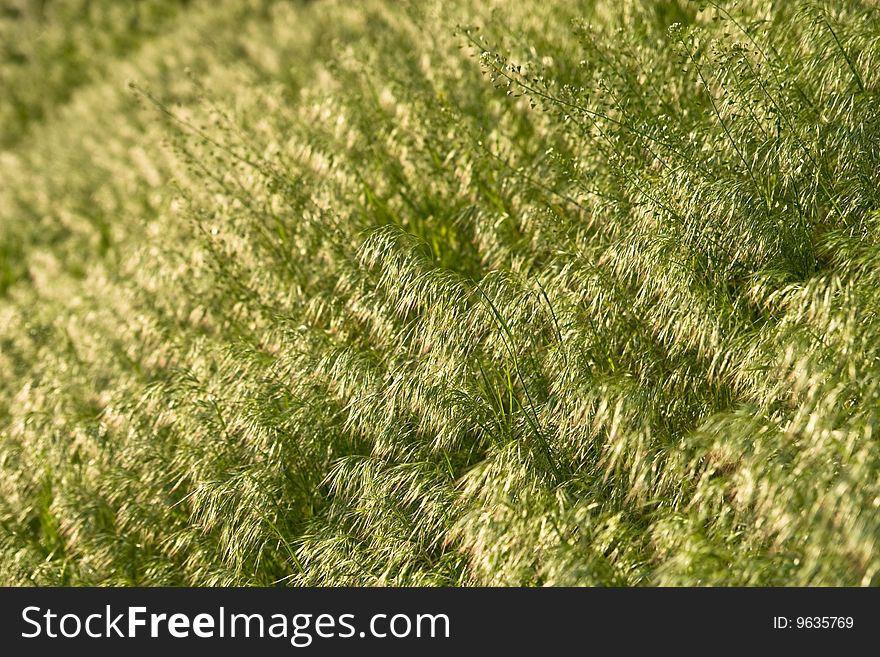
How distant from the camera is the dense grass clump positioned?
177 inches

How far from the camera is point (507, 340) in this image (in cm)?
564

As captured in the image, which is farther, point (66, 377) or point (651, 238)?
point (66, 377)

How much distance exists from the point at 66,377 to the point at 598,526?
5.36 metres

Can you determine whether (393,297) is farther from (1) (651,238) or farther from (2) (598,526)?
(2) (598,526)

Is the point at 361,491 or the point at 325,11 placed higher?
the point at 325,11

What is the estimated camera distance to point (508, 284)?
573cm

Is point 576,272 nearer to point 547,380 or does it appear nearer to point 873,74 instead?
point 547,380

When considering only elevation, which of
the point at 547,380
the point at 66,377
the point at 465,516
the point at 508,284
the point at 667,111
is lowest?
the point at 66,377

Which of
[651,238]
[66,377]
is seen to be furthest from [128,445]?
[651,238]

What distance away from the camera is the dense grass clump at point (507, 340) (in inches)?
177

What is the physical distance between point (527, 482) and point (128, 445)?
136 inches
